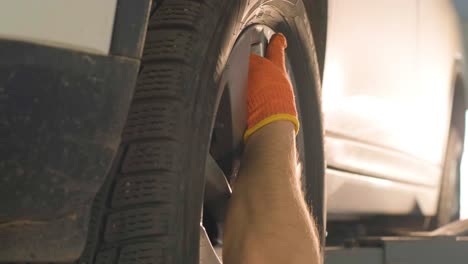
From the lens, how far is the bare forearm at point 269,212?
1361 mm

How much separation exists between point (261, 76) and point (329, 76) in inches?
19.4

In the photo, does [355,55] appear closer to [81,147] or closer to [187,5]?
[187,5]

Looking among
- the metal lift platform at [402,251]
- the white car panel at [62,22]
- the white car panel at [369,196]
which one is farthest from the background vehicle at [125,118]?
the metal lift platform at [402,251]

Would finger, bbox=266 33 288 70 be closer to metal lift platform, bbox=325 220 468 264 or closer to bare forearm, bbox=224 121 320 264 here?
bare forearm, bbox=224 121 320 264

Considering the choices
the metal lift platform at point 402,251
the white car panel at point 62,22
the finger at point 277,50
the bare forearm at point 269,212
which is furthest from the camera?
the metal lift platform at point 402,251

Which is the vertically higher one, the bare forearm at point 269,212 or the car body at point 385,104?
the car body at point 385,104

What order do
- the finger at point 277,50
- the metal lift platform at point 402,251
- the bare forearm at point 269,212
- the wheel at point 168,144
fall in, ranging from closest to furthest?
the wheel at point 168,144 → the bare forearm at point 269,212 → the finger at point 277,50 → the metal lift platform at point 402,251

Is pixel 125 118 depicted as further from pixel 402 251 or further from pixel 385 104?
pixel 402 251

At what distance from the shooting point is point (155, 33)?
112 cm

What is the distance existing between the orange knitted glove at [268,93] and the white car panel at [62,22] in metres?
0.64

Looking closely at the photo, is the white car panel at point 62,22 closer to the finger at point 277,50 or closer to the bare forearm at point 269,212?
the bare forearm at point 269,212

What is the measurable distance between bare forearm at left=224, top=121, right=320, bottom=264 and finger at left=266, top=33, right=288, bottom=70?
21 centimetres

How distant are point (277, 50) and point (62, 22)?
80 centimetres

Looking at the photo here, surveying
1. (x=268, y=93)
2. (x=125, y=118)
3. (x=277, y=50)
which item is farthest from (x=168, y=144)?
(x=277, y=50)
